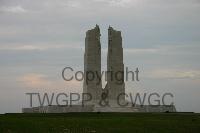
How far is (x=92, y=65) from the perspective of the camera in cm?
5347

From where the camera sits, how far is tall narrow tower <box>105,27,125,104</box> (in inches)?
2137

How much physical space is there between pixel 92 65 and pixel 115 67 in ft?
8.53

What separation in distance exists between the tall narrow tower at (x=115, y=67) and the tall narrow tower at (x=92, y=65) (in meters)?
1.14

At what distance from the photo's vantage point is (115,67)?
178ft
